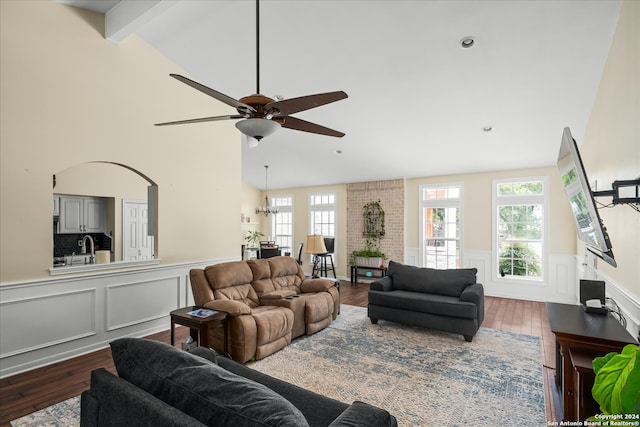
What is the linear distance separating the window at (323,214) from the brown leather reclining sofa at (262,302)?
3951 millimetres

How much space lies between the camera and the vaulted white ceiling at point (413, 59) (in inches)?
116

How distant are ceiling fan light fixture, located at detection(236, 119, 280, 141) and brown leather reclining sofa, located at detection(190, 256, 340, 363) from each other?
190cm

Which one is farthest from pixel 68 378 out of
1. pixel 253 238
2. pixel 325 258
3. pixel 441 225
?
pixel 253 238

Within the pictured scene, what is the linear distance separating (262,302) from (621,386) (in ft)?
12.1

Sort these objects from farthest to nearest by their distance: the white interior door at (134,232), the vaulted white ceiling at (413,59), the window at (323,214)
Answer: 1. the window at (323,214)
2. the white interior door at (134,232)
3. the vaulted white ceiling at (413,59)

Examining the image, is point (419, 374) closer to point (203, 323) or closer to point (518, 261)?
point (203, 323)

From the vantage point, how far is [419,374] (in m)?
3.07

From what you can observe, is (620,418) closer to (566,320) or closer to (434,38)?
(566,320)

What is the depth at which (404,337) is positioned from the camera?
4074mm

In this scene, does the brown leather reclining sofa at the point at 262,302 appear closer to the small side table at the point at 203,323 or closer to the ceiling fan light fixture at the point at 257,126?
the small side table at the point at 203,323

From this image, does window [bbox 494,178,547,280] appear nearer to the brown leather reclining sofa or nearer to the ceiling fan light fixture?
the brown leather reclining sofa

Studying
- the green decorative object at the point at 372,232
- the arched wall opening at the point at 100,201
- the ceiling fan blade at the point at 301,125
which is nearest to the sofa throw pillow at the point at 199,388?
the ceiling fan blade at the point at 301,125

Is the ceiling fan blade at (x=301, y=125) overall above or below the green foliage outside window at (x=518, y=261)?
above

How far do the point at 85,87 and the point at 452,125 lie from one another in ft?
15.4
